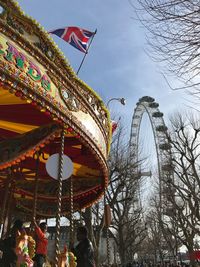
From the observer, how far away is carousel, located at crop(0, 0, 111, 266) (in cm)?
481

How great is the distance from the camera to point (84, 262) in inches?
227

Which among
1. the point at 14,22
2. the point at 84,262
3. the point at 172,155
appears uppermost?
the point at 172,155

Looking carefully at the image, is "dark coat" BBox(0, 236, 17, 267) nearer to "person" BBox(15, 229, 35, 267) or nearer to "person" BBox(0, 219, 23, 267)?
"person" BBox(0, 219, 23, 267)

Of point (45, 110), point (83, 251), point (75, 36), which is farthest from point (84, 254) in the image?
point (75, 36)

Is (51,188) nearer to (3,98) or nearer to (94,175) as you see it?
(94,175)

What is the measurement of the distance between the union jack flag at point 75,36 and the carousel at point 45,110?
5.56 ft

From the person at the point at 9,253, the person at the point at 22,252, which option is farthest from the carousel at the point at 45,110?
the person at the point at 9,253

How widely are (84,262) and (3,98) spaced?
3.42 m

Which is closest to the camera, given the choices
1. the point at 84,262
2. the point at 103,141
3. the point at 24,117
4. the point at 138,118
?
the point at 84,262

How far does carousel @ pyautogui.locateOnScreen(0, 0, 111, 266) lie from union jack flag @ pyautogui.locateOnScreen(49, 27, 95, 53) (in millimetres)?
1694

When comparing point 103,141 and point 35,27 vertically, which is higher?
point 35,27

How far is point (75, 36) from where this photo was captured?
8.05 metres

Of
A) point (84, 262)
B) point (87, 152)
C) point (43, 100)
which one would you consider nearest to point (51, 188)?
point (87, 152)

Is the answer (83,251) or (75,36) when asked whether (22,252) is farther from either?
(75,36)
